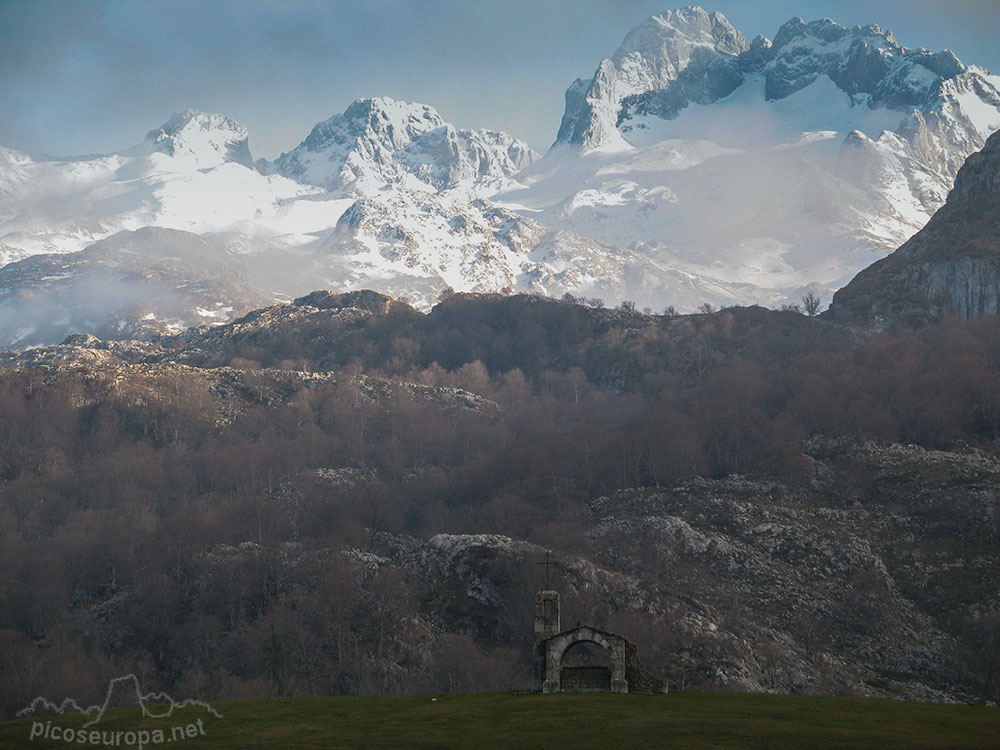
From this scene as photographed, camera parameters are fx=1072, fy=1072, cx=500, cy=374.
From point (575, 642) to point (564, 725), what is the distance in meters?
14.1

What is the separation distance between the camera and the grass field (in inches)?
1838

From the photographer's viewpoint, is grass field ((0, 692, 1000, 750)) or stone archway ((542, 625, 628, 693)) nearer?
→ grass field ((0, 692, 1000, 750))

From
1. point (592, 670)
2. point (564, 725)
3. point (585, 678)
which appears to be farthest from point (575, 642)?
point (564, 725)

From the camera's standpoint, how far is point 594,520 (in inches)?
6481

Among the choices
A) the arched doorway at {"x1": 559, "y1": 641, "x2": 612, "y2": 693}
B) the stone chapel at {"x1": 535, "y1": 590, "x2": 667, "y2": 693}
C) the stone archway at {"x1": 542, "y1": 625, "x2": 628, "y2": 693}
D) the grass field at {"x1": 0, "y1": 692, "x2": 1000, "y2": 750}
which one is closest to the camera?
the grass field at {"x1": 0, "y1": 692, "x2": 1000, "y2": 750}

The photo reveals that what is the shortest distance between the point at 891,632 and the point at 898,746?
8282 cm

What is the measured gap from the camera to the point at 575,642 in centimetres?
6444

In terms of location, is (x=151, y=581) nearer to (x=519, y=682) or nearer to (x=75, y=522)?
(x=75, y=522)

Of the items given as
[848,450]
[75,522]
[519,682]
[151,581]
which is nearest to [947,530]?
[848,450]

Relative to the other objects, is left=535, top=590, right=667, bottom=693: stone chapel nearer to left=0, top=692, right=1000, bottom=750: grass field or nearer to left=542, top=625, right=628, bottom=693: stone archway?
left=542, top=625, right=628, bottom=693: stone archway

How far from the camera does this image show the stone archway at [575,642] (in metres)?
62.7

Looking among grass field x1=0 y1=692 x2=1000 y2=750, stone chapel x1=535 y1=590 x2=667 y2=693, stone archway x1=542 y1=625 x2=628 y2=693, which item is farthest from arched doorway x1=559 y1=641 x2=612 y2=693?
grass field x1=0 y1=692 x2=1000 y2=750

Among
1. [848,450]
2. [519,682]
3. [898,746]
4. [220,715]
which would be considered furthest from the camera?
[848,450]

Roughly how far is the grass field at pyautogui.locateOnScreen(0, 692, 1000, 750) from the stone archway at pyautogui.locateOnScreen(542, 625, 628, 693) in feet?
9.60
